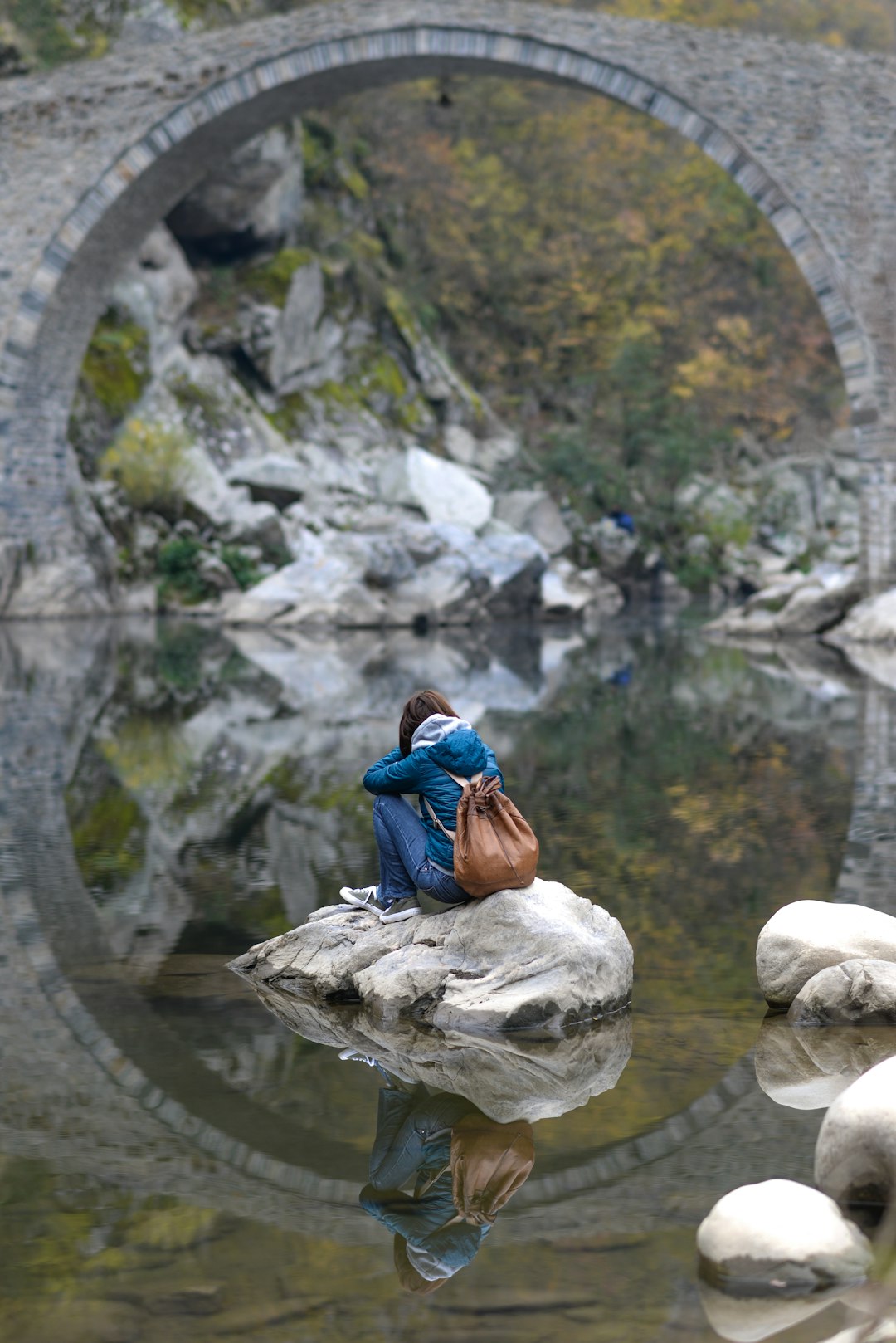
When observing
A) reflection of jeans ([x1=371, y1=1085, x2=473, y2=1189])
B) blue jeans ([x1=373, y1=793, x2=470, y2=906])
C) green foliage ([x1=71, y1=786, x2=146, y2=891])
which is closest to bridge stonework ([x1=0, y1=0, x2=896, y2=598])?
green foliage ([x1=71, y1=786, x2=146, y2=891])

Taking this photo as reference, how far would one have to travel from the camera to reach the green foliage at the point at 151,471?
23297 mm

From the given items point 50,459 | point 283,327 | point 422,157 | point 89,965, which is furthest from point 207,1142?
point 422,157

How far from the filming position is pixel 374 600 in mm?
19719

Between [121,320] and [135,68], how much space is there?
6491 millimetres

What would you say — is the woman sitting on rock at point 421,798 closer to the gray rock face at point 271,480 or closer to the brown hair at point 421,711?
the brown hair at point 421,711

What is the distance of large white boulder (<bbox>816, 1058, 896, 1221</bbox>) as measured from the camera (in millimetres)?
2516

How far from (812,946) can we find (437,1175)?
143cm

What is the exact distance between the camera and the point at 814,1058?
3391 mm

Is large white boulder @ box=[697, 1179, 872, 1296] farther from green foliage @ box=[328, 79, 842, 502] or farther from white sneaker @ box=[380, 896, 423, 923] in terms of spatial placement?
green foliage @ box=[328, 79, 842, 502]

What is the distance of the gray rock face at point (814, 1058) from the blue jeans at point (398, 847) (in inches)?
43.5

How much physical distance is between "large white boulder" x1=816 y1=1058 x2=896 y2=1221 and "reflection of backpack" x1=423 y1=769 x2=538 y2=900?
56.8 inches

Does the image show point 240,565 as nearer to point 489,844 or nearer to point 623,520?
point 623,520

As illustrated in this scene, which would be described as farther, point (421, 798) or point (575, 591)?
point (575, 591)

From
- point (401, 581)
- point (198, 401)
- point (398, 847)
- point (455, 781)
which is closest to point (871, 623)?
point (401, 581)
